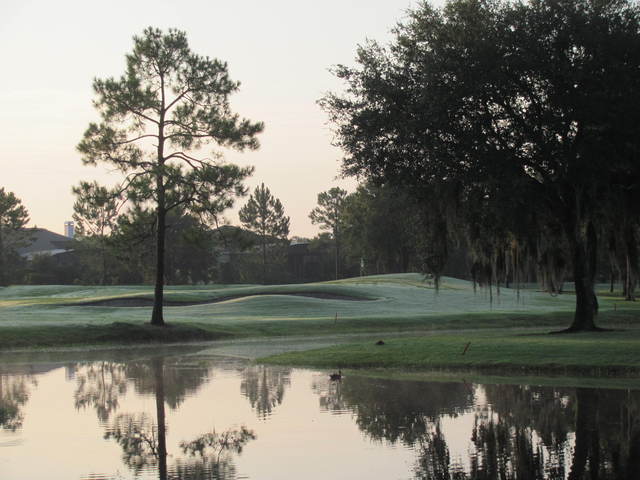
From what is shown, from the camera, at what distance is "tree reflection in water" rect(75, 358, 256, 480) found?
470 inches

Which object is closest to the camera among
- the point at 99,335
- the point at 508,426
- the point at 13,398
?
the point at 508,426

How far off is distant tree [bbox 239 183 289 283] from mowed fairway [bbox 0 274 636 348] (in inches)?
2161

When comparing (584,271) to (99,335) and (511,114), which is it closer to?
(511,114)

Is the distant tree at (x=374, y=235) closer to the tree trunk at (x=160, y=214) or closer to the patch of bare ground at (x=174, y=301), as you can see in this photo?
the patch of bare ground at (x=174, y=301)

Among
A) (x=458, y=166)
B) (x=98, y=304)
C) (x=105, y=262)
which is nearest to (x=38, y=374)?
(x=458, y=166)

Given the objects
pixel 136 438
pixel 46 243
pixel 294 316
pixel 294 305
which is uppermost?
pixel 46 243

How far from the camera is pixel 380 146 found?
31578mm

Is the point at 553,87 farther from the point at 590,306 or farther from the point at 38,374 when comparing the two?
the point at 38,374

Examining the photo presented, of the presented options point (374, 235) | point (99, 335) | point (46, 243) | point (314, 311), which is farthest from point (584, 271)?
point (46, 243)

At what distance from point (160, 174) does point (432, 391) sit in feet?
70.6

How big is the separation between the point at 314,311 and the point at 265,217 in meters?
76.2

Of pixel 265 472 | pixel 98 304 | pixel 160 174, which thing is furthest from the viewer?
pixel 98 304

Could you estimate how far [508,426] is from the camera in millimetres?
14352

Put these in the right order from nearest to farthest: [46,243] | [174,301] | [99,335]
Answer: [99,335]
[174,301]
[46,243]
